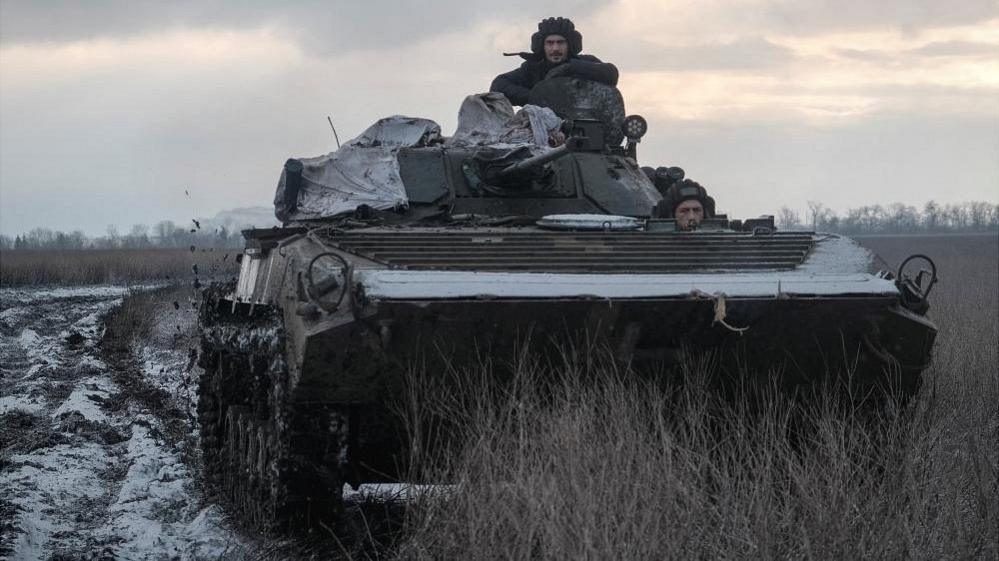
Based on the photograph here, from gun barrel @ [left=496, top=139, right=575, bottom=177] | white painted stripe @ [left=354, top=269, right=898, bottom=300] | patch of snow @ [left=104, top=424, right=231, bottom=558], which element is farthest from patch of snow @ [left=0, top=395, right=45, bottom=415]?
white painted stripe @ [left=354, top=269, right=898, bottom=300]

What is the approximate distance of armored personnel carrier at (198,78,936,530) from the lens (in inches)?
231

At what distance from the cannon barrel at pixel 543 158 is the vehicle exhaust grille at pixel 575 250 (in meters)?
0.58

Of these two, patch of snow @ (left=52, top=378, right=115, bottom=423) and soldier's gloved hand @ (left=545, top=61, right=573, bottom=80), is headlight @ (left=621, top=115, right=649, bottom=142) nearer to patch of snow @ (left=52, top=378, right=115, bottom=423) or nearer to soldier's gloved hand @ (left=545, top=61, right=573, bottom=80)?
soldier's gloved hand @ (left=545, top=61, right=573, bottom=80)

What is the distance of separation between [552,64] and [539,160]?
2787 mm

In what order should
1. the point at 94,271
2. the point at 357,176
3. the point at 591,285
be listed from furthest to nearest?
the point at 94,271
the point at 357,176
the point at 591,285

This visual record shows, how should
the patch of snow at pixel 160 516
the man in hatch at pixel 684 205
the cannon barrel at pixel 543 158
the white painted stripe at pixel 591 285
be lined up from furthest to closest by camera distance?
the man in hatch at pixel 684 205 < the cannon barrel at pixel 543 158 < the patch of snow at pixel 160 516 < the white painted stripe at pixel 591 285

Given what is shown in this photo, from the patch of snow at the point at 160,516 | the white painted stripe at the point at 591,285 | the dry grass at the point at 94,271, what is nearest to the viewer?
the white painted stripe at the point at 591,285

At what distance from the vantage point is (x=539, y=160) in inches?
318

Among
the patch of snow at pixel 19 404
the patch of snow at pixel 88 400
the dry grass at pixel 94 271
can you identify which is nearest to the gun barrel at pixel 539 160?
the patch of snow at pixel 88 400

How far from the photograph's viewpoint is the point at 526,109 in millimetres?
9414

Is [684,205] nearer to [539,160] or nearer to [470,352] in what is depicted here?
[539,160]

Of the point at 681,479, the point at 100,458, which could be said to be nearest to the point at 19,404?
the point at 100,458

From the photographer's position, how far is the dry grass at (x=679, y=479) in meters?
4.92

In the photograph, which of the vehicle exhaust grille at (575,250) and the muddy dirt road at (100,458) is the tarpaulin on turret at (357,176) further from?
the muddy dirt road at (100,458)
